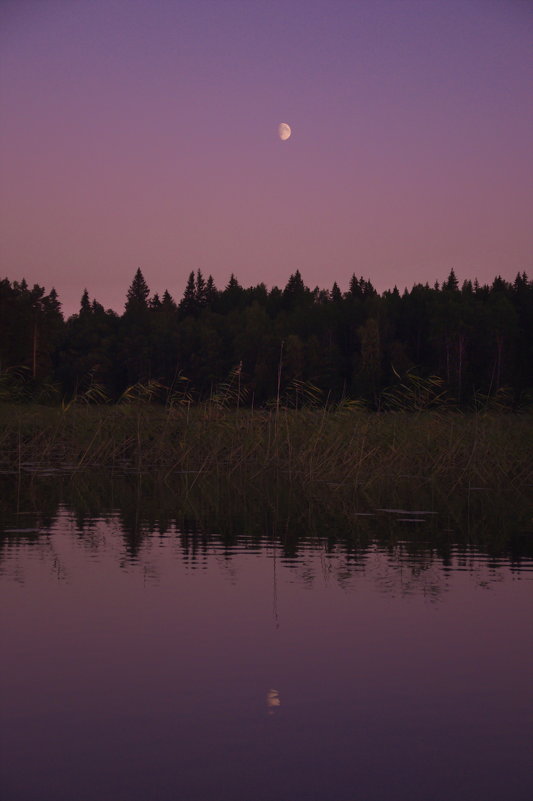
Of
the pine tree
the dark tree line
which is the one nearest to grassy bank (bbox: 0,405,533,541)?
the dark tree line

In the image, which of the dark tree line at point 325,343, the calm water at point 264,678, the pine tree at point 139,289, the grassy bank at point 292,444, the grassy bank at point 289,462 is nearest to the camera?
the calm water at point 264,678

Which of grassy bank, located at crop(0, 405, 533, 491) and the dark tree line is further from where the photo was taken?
the dark tree line

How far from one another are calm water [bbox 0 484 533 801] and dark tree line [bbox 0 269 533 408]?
8716cm

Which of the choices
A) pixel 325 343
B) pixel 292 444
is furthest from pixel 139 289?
pixel 292 444

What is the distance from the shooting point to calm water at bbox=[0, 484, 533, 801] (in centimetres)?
361

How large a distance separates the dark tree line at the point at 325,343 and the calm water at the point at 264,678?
87.2m

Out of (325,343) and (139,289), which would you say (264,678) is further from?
(139,289)

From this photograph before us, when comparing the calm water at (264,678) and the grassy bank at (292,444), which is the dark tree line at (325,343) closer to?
the grassy bank at (292,444)

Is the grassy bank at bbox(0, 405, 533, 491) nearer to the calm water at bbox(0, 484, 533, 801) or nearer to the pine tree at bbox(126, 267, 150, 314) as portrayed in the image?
the calm water at bbox(0, 484, 533, 801)

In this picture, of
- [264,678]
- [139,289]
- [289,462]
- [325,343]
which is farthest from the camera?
[139,289]

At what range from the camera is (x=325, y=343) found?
5290 inches

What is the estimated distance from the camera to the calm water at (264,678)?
3.61m

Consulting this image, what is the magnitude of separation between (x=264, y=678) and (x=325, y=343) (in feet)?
427

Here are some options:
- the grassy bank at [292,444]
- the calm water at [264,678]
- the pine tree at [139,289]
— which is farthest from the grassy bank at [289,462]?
the pine tree at [139,289]
